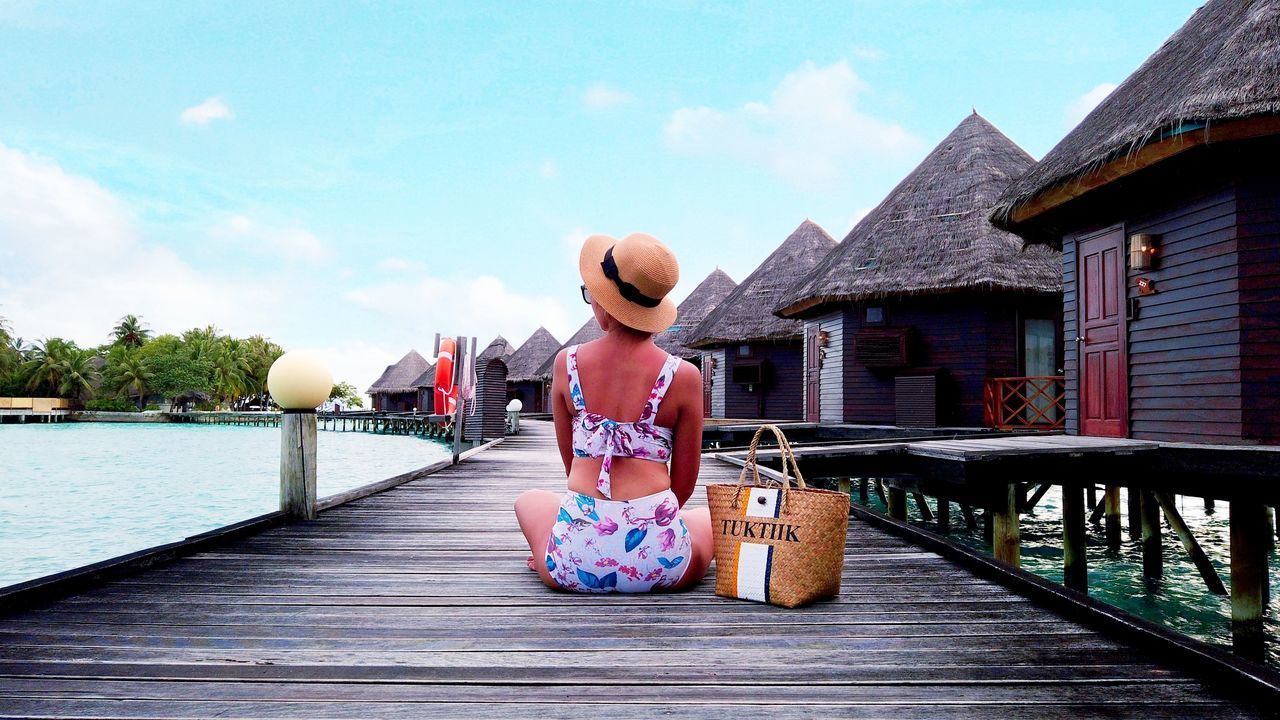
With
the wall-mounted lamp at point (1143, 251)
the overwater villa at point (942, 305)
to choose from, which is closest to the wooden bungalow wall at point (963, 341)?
the overwater villa at point (942, 305)

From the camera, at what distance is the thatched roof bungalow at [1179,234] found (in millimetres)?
7215

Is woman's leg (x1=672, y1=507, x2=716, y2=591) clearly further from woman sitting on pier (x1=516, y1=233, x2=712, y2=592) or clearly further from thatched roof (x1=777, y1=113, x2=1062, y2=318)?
thatched roof (x1=777, y1=113, x2=1062, y2=318)

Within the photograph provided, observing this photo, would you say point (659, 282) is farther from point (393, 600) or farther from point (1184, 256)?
point (1184, 256)

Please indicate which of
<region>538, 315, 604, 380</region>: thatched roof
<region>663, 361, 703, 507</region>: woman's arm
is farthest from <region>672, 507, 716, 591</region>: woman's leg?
<region>538, 315, 604, 380</region>: thatched roof

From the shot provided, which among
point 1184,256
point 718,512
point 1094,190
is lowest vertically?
point 718,512

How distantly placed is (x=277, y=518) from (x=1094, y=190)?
936 centimetres

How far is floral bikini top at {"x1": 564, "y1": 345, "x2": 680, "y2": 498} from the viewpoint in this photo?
2.91 metres

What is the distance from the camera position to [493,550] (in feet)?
14.1

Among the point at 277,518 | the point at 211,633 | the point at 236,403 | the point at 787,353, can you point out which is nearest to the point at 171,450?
the point at 787,353

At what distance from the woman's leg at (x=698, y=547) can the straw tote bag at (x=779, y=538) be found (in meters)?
0.18

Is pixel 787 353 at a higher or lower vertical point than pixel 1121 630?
higher

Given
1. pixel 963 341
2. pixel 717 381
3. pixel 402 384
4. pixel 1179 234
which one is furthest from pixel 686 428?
pixel 402 384

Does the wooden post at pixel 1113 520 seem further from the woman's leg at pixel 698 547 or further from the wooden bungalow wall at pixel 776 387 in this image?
the wooden bungalow wall at pixel 776 387

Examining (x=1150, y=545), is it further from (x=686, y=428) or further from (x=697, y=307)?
(x=697, y=307)
